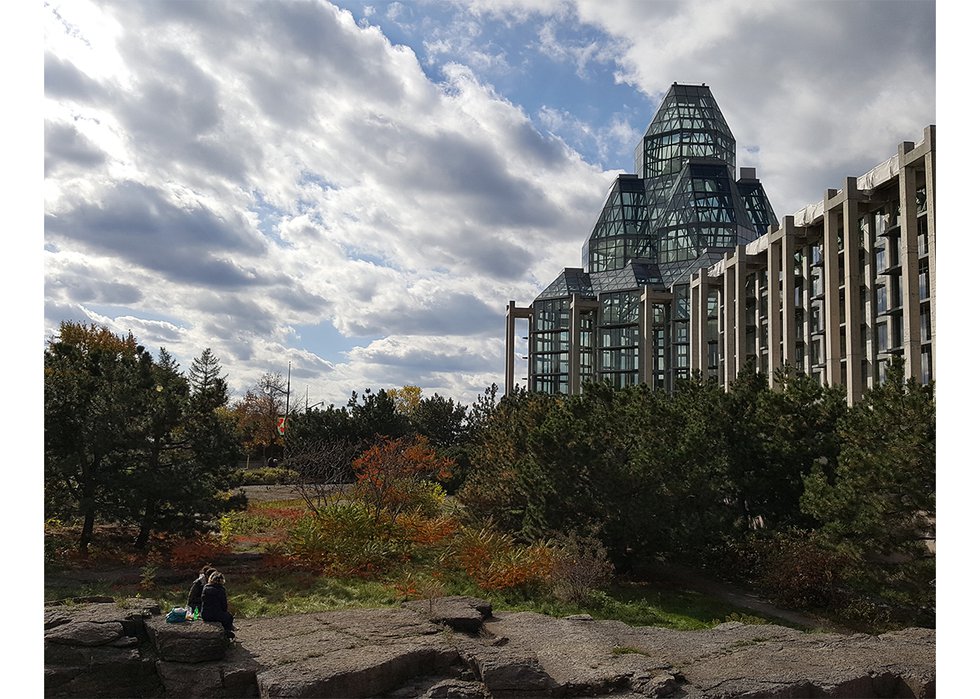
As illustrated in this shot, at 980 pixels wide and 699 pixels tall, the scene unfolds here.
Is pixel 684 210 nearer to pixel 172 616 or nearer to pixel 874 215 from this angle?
pixel 874 215

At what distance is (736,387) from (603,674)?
46.3 feet

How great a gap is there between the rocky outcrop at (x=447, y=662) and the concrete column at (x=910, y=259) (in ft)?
59.1

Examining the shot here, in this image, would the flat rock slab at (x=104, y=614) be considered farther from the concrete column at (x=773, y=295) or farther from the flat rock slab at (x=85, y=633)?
the concrete column at (x=773, y=295)

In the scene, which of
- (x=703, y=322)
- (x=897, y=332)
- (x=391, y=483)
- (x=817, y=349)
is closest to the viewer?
(x=391, y=483)

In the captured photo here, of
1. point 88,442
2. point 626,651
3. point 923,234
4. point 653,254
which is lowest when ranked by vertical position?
point 626,651

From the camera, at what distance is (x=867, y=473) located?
14641mm

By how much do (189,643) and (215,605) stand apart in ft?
2.37

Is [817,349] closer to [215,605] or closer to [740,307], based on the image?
[740,307]

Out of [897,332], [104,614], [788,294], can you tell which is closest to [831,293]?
[897,332]

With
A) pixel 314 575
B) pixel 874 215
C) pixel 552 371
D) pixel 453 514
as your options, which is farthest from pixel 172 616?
pixel 552 371

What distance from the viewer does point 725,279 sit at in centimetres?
4431

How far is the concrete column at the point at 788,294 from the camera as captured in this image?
3581 cm

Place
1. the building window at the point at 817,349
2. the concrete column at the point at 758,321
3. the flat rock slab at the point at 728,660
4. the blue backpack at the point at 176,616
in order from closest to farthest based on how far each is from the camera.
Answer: the flat rock slab at the point at 728,660
the blue backpack at the point at 176,616
the building window at the point at 817,349
the concrete column at the point at 758,321

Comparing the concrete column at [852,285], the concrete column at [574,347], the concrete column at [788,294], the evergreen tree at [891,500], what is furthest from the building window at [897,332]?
the concrete column at [574,347]
